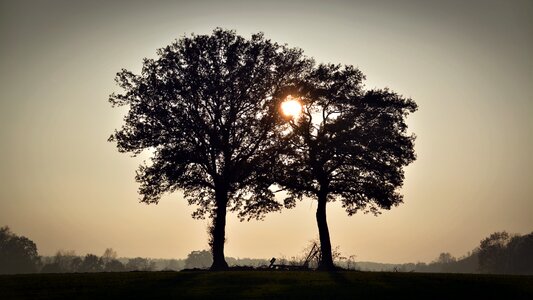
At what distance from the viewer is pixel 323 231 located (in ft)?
153

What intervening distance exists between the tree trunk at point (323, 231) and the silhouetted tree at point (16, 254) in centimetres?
14419

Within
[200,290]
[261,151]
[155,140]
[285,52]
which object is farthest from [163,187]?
[200,290]

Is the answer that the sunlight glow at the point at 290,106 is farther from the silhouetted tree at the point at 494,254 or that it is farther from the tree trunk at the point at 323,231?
the silhouetted tree at the point at 494,254

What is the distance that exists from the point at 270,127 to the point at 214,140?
498cm

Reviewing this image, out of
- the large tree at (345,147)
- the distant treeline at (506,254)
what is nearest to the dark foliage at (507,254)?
the distant treeline at (506,254)

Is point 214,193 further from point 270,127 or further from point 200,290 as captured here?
point 200,290

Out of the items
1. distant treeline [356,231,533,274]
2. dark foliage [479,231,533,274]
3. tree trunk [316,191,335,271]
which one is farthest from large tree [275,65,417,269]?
dark foliage [479,231,533,274]

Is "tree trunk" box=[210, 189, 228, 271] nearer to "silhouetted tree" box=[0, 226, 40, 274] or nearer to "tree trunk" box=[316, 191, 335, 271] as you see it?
"tree trunk" box=[316, 191, 335, 271]

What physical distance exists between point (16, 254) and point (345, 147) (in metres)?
156

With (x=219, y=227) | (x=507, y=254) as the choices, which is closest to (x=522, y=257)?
(x=507, y=254)

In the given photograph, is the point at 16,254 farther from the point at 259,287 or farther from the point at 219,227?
the point at 259,287

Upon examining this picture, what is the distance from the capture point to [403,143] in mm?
45781

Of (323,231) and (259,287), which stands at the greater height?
(323,231)

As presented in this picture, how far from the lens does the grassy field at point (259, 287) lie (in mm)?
26844
